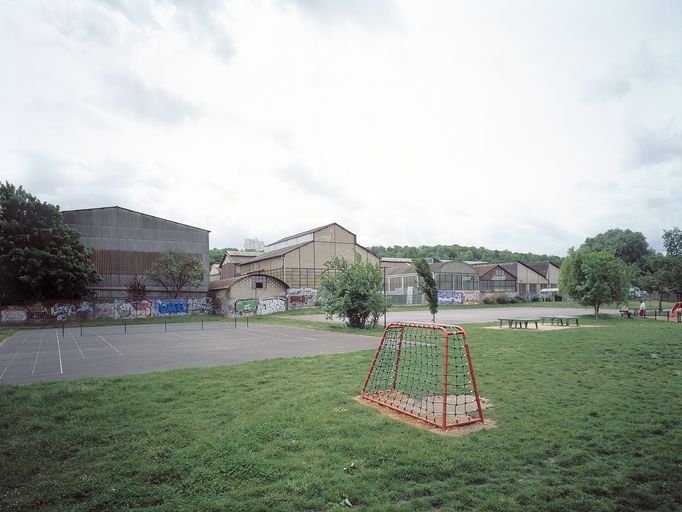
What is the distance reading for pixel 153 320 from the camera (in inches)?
1618

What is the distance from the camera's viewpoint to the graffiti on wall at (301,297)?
5285 centimetres

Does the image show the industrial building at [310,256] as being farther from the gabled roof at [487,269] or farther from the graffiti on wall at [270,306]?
the gabled roof at [487,269]

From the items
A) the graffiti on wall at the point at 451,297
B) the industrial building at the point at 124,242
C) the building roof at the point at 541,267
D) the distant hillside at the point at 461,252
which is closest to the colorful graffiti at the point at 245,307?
Answer: the industrial building at the point at 124,242

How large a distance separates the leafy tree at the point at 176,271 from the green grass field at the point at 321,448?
38.6 m

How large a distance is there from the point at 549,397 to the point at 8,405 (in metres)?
10.2

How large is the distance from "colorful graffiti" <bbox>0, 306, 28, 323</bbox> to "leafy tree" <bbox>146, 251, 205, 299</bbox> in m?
11.6

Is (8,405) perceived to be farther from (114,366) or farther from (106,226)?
(106,226)

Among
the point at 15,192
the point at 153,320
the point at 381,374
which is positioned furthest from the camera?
the point at 153,320

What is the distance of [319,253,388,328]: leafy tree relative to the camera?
24.9 meters

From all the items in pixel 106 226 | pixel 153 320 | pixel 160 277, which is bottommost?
pixel 153 320

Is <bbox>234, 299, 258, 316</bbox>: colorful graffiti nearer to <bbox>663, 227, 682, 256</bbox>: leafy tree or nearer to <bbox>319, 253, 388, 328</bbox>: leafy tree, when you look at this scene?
<bbox>319, 253, 388, 328</bbox>: leafy tree

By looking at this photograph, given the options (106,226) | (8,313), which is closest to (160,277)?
(106,226)

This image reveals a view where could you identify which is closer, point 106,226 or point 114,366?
point 114,366

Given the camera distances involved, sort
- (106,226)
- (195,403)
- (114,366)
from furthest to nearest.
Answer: (106,226)
(114,366)
(195,403)
